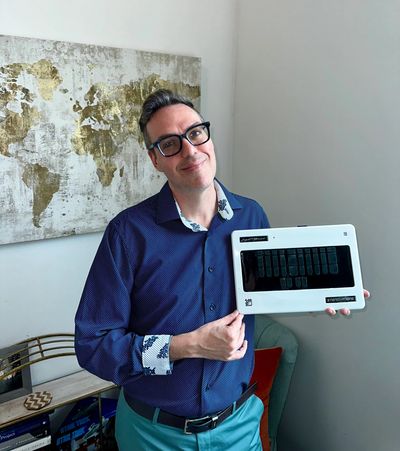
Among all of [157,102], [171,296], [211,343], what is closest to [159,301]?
[171,296]

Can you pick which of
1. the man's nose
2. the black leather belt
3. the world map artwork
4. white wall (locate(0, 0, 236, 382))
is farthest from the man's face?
white wall (locate(0, 0, 236, 382))

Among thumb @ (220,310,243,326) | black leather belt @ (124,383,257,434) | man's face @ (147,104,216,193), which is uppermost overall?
man's face @ (147,104,216,193)

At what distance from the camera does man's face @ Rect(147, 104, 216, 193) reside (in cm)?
92

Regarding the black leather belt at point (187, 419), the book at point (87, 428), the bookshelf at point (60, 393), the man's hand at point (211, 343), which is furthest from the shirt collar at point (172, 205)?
the book at point (87, 428)

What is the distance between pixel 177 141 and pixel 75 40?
0.78m

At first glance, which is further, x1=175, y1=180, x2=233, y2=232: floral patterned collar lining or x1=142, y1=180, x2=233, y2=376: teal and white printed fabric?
x1=175, y1=180, x2=233, y2=232: floral patterned collar lining

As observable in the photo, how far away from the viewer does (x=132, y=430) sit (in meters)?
1.01

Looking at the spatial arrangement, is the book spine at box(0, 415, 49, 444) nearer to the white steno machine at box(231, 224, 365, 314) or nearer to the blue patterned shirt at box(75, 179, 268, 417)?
the blue patterned shirt at box(75, 179, 268, 417)

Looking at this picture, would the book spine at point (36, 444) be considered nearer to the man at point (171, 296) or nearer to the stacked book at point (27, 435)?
the stacked book at point (27, 435)

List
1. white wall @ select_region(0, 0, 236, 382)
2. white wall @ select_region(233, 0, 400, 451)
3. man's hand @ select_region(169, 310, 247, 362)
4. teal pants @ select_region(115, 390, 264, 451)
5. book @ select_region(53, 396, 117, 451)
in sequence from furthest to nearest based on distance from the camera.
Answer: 1. book @ select_region(53, 396, 117, 451)
2. white wall @ select_region(0, 0, 236, 382)
3. white wall @ select_region(233, 0, 400, 451)
4. teal pants @ select_region(115, 390, 264, 451)
5. man's hand @ select_region(169, 310, 247, 362)

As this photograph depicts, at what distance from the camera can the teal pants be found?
95cm

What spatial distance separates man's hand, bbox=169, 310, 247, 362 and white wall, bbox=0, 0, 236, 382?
842 millimetres

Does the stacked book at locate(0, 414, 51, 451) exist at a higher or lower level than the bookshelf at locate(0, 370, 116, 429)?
lower

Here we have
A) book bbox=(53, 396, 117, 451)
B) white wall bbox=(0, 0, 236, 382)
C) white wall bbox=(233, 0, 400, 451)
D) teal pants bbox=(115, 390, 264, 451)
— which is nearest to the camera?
teal pants bbox=(115, 390, 264, 451)
